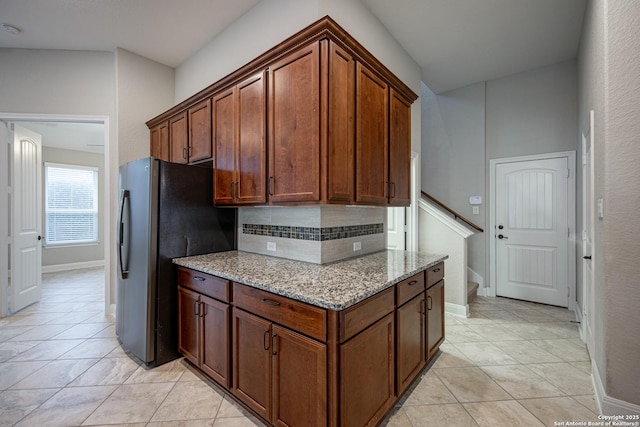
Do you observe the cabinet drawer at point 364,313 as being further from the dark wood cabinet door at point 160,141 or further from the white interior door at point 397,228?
the dark wood cabinet door at point 160,141

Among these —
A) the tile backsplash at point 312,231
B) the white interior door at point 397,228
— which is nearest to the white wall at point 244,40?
the tile backsplash at point 312,231

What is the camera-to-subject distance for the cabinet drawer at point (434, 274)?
2.23 meters

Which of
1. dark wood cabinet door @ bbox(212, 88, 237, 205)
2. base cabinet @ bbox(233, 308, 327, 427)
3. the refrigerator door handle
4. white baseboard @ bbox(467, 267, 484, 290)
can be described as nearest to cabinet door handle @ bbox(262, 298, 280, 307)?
base cabinet @ bbox(233, 308, 327, 427)

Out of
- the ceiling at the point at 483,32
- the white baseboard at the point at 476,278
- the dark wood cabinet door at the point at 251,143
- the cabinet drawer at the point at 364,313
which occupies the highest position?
the ceiling at the point at 483,32

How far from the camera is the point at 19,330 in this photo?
3.08 m

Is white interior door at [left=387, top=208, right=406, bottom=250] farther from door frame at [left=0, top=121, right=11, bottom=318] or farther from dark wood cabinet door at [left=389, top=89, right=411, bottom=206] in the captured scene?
door frame at [left=0, top=121, right=11, bottom=318]

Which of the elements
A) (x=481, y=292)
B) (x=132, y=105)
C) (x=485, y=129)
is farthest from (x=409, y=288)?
(x=132, y=105)

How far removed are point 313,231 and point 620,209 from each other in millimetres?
1953

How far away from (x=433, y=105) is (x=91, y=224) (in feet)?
25.7

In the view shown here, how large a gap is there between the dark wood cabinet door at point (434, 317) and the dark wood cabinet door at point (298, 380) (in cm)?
120

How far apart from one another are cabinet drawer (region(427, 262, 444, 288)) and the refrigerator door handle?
2.58 meters

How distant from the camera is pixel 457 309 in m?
3.51

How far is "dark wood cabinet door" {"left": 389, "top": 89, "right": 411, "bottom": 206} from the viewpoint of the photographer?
2.54 meters

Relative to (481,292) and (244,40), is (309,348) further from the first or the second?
(481,292)
